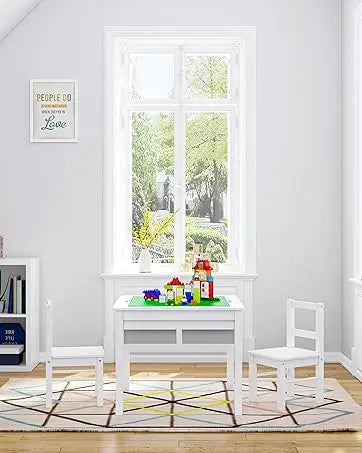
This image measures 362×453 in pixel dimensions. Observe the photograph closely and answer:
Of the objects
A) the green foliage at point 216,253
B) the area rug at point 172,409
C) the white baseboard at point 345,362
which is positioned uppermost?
the green foliage at point 216,253

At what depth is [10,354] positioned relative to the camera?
6.31 m

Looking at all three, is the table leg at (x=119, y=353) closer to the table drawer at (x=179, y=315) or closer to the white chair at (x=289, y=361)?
the table drawer at (x=179, y=315)

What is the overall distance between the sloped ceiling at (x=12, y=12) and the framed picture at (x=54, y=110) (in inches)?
17.7

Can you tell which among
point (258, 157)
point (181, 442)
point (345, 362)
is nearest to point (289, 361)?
point (181, 442)

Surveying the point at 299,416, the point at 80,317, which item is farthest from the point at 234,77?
the point at 299,416

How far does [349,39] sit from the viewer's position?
6387mm

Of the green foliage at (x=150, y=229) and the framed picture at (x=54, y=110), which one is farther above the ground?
the framed picture at (x=54, y=110)

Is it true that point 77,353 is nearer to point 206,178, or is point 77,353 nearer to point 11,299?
point 11,299

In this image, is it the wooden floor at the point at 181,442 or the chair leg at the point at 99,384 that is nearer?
the wooden floor at the point at 181,442

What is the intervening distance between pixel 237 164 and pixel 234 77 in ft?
2.32

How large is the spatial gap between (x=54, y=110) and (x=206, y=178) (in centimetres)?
134

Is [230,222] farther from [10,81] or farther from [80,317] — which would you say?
[10,81]

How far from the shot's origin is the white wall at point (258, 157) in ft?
21.9

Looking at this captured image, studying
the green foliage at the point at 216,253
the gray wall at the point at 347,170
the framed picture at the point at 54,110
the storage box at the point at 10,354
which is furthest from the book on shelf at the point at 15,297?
the gray wall at the point at 347,170
